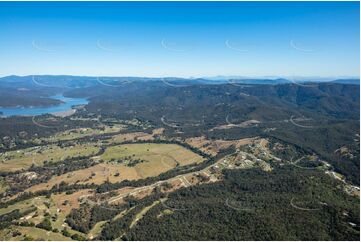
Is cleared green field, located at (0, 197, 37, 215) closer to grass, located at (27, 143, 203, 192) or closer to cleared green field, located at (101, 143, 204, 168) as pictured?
grass, located at (27, 143, 203, 192)

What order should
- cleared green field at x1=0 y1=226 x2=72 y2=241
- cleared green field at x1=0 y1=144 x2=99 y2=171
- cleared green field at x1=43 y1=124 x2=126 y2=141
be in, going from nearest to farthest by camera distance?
cleared green field at x1=0 y1=226 x2=72 y2=241, cleared green field at x1=0 y1=144 x2=99 y2=171, cleared green field at x1=43 y1=124 x2=126 y2=141

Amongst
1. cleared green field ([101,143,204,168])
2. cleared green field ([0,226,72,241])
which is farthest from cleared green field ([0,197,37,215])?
cleared green field ([101,143,204,168])

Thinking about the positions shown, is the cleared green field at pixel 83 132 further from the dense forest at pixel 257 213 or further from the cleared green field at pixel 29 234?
the cleared green field at pixel 29 234

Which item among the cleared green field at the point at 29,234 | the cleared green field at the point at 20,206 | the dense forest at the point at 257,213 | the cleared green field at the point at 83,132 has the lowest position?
the cleared green field at the point at 83,132

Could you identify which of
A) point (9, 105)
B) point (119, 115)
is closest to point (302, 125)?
point (119, 115)

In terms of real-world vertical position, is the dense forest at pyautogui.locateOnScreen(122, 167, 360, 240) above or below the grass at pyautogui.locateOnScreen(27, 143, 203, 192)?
above

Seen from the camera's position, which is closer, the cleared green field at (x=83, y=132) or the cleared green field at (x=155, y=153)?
the cleared green field at (x=155, y=153)

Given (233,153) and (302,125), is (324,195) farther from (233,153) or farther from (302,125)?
(302,125)

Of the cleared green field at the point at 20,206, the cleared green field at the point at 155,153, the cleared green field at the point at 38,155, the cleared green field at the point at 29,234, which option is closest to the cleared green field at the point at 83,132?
the cleared green field at the point at 38,155
